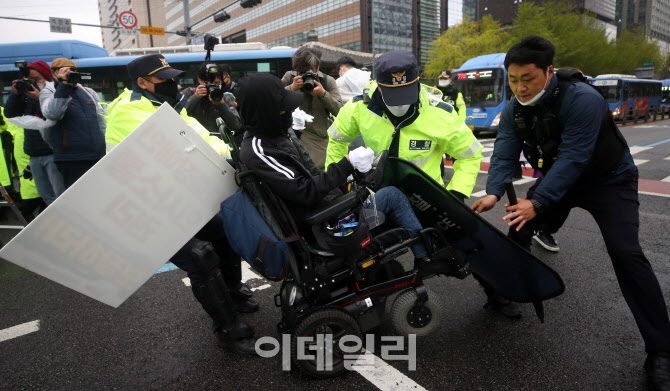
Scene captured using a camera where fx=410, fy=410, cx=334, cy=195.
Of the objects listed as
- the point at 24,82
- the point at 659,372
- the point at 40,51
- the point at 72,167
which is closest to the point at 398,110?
the point at 659,372

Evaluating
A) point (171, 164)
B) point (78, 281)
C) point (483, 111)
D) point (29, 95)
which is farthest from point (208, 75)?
point (483, 111)

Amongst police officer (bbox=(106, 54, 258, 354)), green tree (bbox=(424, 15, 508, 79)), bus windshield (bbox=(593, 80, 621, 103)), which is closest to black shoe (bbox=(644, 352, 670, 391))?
police officer (bbox=(106, 54, 258, 354))

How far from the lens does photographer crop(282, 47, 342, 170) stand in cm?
429

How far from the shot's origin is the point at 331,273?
225 centimetres

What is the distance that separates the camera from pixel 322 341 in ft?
7.15

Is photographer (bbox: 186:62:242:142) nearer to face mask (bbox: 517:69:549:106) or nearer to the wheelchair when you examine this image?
the wheelchair

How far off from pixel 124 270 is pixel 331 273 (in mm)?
1035

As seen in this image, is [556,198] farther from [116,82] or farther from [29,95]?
[116,82]

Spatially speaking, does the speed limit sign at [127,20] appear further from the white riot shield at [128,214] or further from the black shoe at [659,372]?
the black shoe at [659,372]

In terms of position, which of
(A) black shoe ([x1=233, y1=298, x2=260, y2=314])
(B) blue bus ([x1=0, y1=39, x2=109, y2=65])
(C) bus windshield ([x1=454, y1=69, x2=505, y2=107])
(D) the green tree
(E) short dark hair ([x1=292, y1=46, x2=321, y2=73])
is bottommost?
(A) black shoe ([x1=233, y1=298, x2=260, y2=314])

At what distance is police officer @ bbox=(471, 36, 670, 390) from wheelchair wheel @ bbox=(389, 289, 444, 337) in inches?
24.5

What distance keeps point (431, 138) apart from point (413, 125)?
137 mm

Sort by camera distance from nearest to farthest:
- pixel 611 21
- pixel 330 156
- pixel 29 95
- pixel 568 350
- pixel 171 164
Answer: pixel 171 164
pixel 568 350
pixel 330 156
pixel 29 95
pixel 611 21

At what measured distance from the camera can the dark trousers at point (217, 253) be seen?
2402mm
